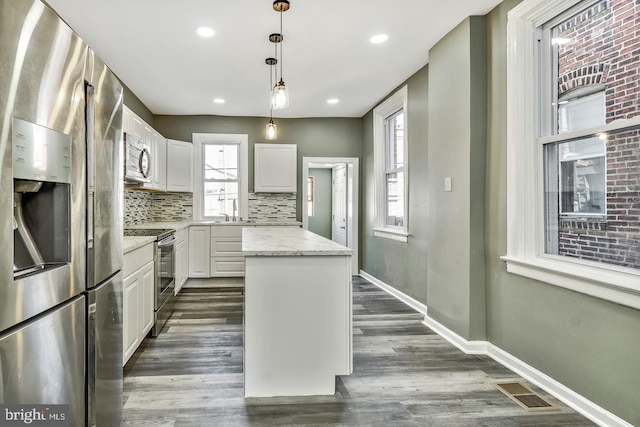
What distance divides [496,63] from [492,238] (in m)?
1.30

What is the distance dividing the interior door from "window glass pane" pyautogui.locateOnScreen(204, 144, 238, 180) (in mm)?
1808

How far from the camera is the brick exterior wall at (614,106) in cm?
190

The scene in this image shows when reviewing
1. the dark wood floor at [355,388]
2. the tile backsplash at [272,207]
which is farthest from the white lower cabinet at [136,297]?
the tile backsplash at [272,207]

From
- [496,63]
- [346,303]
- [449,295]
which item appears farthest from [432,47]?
[346,303]

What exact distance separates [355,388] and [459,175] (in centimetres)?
181

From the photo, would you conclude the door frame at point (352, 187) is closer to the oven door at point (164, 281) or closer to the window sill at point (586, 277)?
the oven door at point (164, 281)

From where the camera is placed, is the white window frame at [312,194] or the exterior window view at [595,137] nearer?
the exterior window view at [595,137]

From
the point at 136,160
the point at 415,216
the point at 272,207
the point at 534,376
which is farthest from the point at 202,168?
the point at 534,376

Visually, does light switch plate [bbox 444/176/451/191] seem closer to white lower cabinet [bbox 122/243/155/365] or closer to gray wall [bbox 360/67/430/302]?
gray wall [bbox 360/67/430/302]

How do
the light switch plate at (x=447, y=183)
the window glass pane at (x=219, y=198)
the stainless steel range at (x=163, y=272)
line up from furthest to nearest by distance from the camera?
the window glass pane at (x=219, y=198)
the stainless steel range at (x=163, y=272)
the light switch plate at (x=447, y=183)

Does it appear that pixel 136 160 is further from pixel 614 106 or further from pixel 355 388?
pixel 614 106

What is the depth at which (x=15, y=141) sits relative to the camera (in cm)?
96

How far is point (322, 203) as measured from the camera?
8.62 metres

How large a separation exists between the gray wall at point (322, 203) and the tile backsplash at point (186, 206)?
2.45 metres
